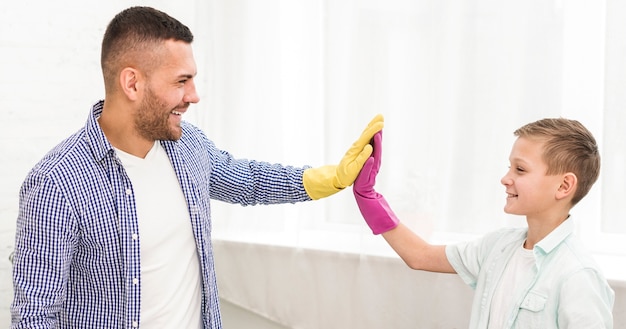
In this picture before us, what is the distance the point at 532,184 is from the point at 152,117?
784 mm

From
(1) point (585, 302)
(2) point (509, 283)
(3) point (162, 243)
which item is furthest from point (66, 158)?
(1) point (585, 302)

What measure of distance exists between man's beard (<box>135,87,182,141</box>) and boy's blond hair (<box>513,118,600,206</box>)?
0.75 metres

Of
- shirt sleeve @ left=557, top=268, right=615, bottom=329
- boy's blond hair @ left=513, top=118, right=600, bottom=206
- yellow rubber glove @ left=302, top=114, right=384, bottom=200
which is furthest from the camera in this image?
yellow rubber glove @ left=302, top=114, right=384, bottom=200

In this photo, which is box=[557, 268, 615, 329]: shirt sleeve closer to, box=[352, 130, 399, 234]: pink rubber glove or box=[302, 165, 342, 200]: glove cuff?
box=[352, 130, 399, 234]: pink rubber glove

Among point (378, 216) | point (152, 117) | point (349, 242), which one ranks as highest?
point (152, 117)

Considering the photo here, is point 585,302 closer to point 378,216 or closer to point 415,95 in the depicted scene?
point 378,216

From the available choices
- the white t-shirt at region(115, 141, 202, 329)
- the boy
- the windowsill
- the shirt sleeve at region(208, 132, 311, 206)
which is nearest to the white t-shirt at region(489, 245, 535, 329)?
the boy

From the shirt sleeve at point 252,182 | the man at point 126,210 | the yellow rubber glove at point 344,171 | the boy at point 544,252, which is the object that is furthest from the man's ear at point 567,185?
the man at point 126,210

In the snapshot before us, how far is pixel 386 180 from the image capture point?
2.02 meters

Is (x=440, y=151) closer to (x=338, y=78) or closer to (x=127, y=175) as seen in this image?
(x=338, y=78)

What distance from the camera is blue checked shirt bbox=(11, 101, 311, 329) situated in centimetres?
137

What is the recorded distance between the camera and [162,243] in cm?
151

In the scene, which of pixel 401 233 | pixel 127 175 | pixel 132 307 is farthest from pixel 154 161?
pixel 401 233

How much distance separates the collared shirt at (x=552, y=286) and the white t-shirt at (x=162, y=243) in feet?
2.03
